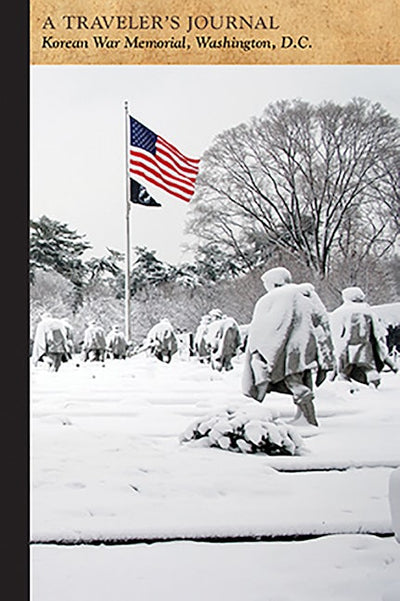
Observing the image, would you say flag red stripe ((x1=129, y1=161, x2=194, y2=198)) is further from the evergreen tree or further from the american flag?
the evergreen tree

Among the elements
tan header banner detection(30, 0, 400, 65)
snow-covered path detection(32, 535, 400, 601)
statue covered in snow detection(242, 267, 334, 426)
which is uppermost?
tan header banner detection(30, 0, 400, 65)

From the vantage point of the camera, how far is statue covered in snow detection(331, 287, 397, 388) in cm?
435

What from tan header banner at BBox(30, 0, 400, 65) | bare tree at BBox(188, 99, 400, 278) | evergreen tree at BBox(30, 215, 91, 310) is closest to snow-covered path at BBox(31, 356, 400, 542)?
evergreen tree at BBox(30, 215, 91, 310)

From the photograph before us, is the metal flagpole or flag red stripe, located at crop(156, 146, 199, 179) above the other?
flag red stripe, located at crop(156, 146, 199, 179)

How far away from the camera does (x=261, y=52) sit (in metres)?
4.32

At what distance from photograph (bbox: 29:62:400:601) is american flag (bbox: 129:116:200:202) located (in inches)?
0.4

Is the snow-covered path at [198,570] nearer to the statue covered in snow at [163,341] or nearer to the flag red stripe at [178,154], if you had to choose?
the statue covered in snow at [163,341]

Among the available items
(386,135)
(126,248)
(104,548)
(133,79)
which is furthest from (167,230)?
(104,548)

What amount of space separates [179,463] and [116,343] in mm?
685

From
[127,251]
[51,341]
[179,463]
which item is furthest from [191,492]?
[127,251]

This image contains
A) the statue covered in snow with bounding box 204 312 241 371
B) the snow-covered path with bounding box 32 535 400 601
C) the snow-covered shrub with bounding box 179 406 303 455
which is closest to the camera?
the snow-covered path with bounding box 32 535 400 601

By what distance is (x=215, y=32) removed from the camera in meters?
4.27

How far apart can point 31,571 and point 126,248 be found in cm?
164

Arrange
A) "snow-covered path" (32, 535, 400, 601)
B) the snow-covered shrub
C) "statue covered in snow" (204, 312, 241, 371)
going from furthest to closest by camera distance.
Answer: "statue covered in snow" (204, 312, 241, 371)
the snow-covered shrub
"snow-covered path" (32, 535, 400, 601)
